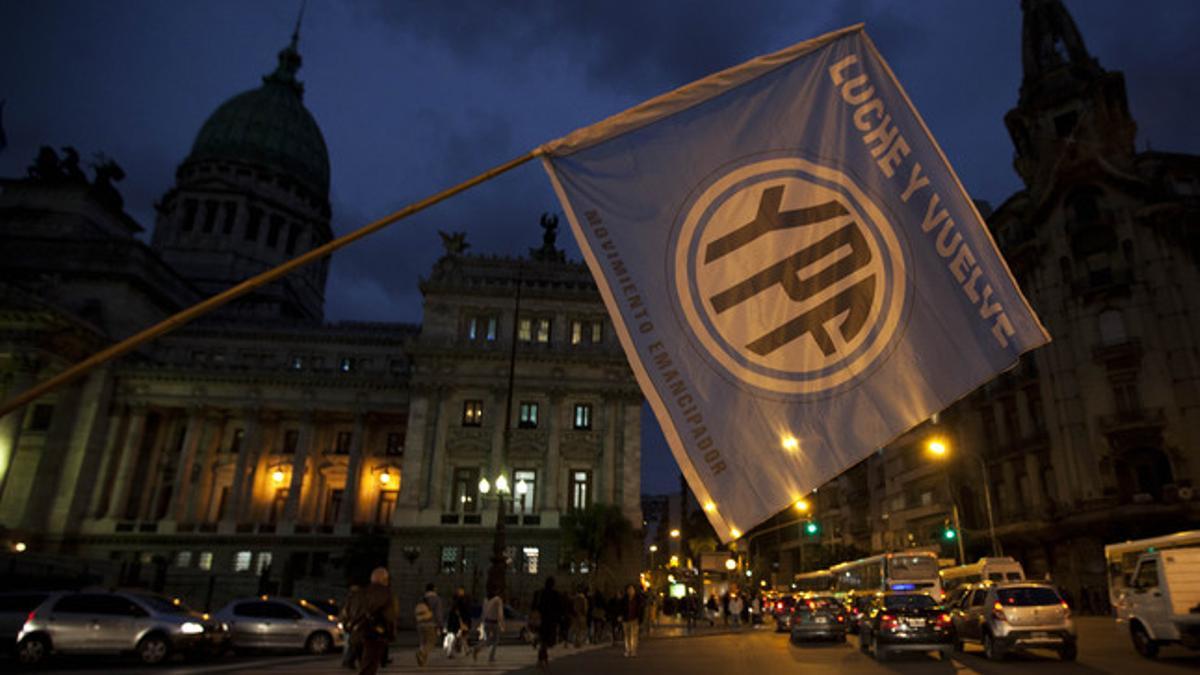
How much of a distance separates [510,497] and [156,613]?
106 ft

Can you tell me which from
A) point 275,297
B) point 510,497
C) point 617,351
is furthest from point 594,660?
point 275,297

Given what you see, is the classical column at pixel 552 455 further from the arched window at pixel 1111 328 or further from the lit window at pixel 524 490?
the arched window at pixel 1111 328

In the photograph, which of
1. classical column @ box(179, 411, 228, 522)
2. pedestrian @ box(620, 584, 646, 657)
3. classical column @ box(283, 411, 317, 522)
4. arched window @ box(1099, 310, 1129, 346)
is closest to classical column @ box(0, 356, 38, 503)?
classical column @ box(179, 411, 228, 522)

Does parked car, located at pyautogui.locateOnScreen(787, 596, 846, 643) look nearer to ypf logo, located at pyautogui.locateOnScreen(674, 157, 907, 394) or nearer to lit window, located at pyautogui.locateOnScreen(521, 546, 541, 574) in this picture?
ypf logo, located at pyautogui.locateOnScreen(674, 157, 907, 394)

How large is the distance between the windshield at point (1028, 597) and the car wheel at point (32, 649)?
75.5 ft

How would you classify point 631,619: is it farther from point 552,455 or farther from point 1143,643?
point 552,455

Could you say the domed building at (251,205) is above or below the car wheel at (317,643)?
above

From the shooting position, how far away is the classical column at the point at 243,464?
53219 mm

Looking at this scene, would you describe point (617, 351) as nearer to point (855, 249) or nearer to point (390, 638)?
point (390, 638)

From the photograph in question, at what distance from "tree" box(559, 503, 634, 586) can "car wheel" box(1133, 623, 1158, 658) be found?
1163 inches

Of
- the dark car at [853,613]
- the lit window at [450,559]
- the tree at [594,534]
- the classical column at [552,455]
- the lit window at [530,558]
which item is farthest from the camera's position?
the classical column at [552,455]

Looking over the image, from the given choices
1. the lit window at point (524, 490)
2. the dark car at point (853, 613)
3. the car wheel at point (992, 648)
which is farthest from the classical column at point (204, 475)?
the car wheel at point (992, 648)

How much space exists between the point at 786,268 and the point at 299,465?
5718cm

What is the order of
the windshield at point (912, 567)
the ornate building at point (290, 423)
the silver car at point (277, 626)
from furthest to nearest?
the ornate building at point (290, 423), the windshield at point (912, 567), the silver car at point (277, 626)
